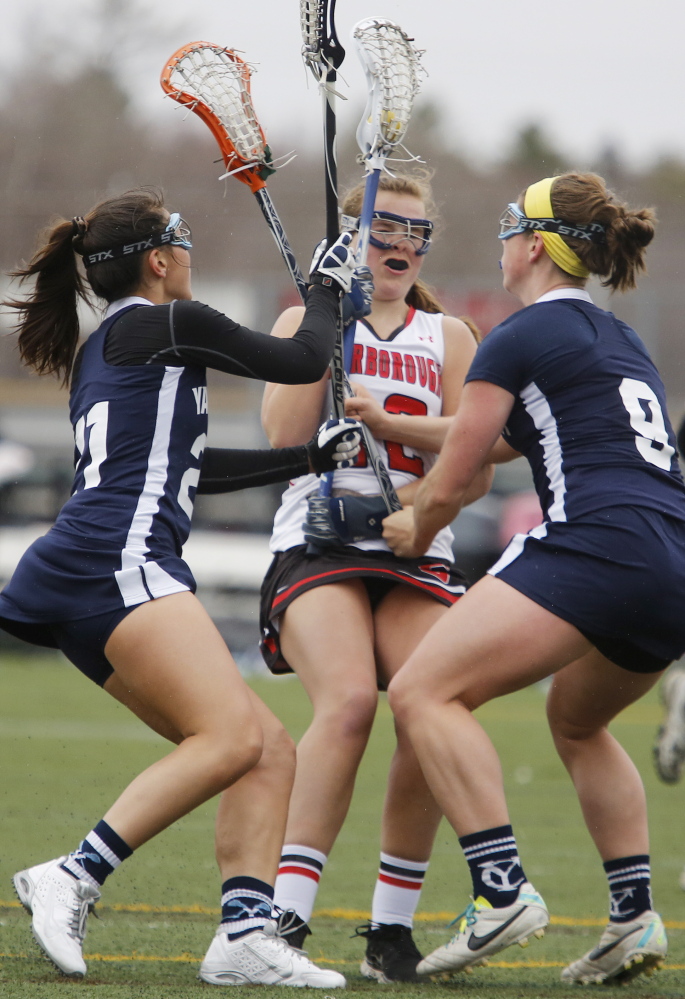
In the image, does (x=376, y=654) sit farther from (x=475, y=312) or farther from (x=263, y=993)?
(x=475, y=312)

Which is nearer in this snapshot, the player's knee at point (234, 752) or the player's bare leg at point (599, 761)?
the player's knee at point (234, 752)

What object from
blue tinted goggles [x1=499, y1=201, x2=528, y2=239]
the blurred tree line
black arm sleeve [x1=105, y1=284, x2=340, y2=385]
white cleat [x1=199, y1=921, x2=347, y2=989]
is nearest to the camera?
white cleat [x1=199, y1=921, x2=347, y2=989]

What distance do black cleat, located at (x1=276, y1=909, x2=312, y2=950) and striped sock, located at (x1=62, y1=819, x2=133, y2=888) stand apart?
0.49m

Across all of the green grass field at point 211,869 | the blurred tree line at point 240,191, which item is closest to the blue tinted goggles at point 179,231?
the green grass field at point 211,869

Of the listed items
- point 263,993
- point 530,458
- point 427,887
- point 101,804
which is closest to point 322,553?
point 530,458

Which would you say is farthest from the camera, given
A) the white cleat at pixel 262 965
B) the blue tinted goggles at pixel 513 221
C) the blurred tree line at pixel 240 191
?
the blurred tree line at pixel 240 191

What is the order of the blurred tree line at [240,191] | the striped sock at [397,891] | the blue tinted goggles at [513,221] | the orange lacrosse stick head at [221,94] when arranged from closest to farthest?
the blue tinted goggles at [513,221]
the striped sock at [397,891]
the orange lacrosse stick head at [221,94]
the blurred tree line at [240,191]

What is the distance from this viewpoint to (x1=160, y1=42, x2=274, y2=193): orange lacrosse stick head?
3.47 meters

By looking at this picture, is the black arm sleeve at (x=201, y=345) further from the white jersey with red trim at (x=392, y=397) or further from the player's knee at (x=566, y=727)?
the player's knee at (x=566, y=727)

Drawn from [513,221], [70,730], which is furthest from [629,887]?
[70,730]

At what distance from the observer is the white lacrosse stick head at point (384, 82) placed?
3.58 meters

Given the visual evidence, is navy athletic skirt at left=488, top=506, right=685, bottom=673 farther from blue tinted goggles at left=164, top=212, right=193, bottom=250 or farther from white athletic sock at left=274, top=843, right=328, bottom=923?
blue tinted goggles at left=164, top=212, right=193, bottom=250

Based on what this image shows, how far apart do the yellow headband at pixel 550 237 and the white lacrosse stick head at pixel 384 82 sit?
56 cm

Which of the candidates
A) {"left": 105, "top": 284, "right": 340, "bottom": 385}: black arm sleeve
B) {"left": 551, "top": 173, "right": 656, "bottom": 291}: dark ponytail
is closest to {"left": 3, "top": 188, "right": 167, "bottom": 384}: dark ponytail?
{"left": 105, "top": 284, "right": 340, "bottom": 385}: black arm sleeve
